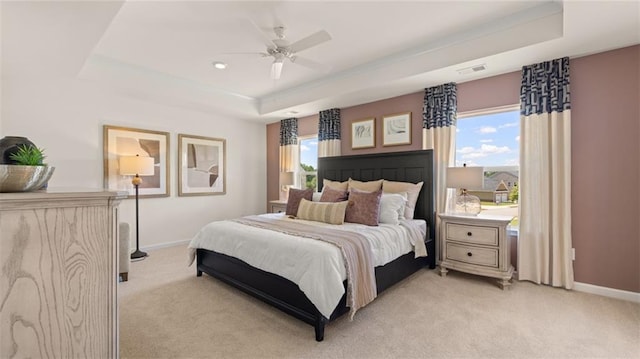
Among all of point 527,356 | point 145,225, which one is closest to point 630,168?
point 527,356

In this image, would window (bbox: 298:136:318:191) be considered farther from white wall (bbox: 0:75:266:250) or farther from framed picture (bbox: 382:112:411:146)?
framed picture (bbox: 382:112:411:146)

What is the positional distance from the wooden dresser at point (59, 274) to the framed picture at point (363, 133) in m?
4.06

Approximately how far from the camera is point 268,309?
2.66 m

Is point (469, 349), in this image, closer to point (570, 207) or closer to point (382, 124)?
point (570, 207)

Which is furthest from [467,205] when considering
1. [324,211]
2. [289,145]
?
[289,145]

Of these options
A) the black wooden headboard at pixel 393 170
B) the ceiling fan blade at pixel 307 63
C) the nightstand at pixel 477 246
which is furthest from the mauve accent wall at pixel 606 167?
the ceiling fan blade at pixel 307 63

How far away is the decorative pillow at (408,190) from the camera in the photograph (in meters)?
3.72

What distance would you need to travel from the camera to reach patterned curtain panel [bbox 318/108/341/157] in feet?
16.9

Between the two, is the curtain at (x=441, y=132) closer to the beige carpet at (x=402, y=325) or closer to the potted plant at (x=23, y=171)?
the beige carpet at (x=402, y=325)

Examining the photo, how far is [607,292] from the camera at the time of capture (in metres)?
2.88

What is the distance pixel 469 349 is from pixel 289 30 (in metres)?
3.22

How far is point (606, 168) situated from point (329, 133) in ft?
11.8

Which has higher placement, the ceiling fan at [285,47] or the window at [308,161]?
the ceiling fan at [285,47]

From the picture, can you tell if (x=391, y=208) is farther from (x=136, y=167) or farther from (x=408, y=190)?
(x=136, y=167)
